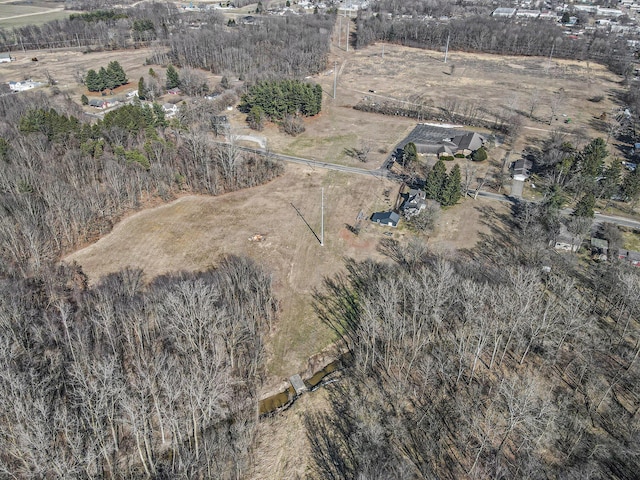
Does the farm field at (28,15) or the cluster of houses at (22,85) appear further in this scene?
the farm field at (28,15)

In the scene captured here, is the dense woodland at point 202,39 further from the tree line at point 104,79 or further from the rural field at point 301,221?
the rural field at point 301,221

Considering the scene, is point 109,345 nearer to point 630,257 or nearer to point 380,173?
point 380,173

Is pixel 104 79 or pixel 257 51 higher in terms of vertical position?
pixel 257 51

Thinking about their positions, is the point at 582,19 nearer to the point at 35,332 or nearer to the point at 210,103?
the point at 210,103

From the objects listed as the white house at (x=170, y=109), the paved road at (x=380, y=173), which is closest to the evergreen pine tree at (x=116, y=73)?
the white house at (x=170, y=109)

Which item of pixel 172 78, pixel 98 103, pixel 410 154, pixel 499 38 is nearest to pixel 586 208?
pixel 410 154

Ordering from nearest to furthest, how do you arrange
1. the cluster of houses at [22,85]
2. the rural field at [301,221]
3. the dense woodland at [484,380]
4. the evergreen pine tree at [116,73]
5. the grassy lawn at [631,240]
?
the dense woodland at [484,380] → the rural field at [301,221] → the grassy lawn at [631,240] → the evergreen pine tree at [116,73] → the cluster of houses at [22,85]
